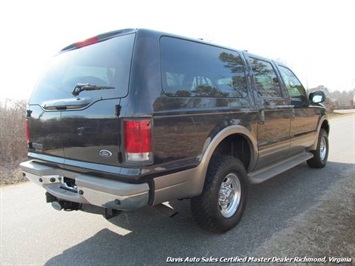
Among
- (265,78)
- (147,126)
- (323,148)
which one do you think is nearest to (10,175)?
(147,126)

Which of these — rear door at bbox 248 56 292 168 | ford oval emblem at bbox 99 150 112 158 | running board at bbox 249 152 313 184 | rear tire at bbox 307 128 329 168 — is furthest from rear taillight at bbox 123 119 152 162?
rear tire at bbox 307 128 329 168

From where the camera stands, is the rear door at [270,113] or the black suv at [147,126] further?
the rear door at [270,113]

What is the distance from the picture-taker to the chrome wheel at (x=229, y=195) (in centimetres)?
315

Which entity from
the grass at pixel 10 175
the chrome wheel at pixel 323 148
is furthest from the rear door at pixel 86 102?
the chrome wheel at pixel 323 148

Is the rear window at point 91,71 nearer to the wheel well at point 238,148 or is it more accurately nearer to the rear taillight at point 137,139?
the rear taillight at point 137,139

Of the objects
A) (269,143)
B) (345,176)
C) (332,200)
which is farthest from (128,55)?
(345,176)

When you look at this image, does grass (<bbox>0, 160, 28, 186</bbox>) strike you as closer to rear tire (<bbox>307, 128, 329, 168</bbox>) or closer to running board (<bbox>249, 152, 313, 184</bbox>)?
running board (<bbox>249, 152, 313, 184</bbox>)

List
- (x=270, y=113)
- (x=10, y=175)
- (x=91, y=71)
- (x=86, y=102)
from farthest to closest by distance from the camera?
1. (x=10, y=175)
2. (x=270, y=113)
3. (x=91, y=71)
4. (x=86, y=102)

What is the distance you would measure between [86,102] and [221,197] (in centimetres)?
183

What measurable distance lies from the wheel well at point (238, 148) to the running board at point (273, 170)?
215 mm

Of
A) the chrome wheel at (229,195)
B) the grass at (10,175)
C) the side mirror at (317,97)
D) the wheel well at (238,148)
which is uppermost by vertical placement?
the side mirror at (317,97)

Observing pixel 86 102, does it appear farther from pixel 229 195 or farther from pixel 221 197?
pixel 229 195

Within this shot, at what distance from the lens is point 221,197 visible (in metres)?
3.14

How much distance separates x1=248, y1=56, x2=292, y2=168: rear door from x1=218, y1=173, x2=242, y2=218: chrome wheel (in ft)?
2.15
